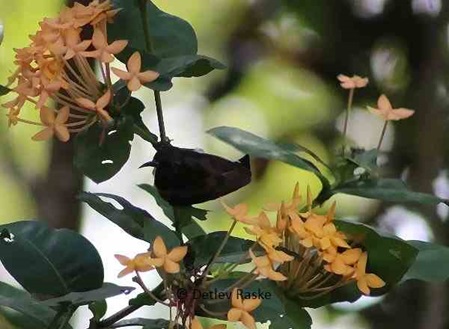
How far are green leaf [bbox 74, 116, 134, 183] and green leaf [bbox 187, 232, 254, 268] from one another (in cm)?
7

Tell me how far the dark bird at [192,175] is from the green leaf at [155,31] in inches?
3.2

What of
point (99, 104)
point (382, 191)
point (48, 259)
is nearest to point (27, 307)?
point (48, 259)

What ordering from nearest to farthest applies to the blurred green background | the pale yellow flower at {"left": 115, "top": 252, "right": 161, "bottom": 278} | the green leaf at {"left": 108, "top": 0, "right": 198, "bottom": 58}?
the pale yellow flower at {"left": 115, "top": 252, "right": 161, "bottom": 278} → the green leaf at {"left": 108, "top": 0, "right": 198, "bottom": 58} → the blurred green background

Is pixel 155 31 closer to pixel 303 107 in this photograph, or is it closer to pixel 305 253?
pixel 305 253

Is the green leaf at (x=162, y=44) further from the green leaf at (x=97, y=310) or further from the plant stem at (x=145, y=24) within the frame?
the green leaf at (x=97, y=310)

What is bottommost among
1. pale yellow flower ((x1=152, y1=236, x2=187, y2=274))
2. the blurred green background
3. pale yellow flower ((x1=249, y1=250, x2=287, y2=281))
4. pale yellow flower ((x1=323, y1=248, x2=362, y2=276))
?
the blurred green background

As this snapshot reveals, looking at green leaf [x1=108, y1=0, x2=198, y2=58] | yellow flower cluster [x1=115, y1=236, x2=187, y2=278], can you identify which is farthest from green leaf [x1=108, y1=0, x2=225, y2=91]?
yellow flower cluster [x1=115, y1=236, x2=187, y2=278]

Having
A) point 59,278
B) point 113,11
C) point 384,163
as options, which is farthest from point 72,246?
point 384,163

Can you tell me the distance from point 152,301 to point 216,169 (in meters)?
0.08

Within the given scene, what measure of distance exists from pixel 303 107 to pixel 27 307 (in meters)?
0.94

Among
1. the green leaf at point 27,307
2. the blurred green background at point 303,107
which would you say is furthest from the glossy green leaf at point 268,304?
the blurred green background at point 303,107

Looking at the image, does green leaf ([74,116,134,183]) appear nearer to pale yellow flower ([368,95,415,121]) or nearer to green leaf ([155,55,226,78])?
green leaf ([155,55,226,78])

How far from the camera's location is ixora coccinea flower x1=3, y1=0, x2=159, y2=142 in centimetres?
47

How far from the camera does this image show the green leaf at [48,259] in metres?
0.52
